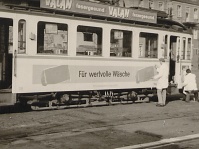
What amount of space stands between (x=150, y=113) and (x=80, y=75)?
2534 mm

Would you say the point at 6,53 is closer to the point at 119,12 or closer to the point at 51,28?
the point at 51,28

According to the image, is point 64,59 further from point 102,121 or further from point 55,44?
point 102,121

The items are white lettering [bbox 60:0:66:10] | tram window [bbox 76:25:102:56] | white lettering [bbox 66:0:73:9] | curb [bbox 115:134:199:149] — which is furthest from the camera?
tram window [bbox 76:25:102:56]

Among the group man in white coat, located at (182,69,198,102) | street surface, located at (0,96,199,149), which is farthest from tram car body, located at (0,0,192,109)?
man in white coat, located at (182,69,198,102)

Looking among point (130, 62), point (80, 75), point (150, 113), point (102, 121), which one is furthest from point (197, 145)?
point (130, 62)

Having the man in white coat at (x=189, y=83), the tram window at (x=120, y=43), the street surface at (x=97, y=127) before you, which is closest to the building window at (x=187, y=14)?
the man in white coat at (x=189, y=83)

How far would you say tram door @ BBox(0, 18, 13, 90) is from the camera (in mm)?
11055

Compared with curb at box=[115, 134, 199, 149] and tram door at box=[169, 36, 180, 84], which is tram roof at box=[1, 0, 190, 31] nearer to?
tram door at box=[169, 36, 180, 84]

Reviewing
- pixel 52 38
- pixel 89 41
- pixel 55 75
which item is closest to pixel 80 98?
pixel 55 75

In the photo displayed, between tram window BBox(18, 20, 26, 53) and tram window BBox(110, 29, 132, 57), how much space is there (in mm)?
3359

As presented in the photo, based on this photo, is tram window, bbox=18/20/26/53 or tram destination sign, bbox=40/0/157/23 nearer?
tram window, bbox=18/20/26/53

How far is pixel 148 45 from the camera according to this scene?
1412 cm

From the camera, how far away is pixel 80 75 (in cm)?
1175

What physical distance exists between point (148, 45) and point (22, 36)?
17.8ft
